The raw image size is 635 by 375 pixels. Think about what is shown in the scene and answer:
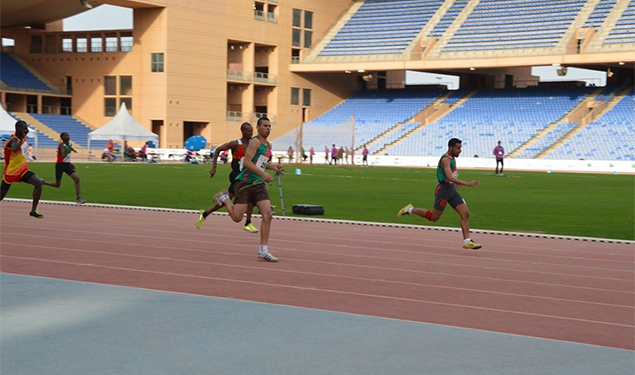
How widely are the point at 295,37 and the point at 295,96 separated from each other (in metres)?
4.35

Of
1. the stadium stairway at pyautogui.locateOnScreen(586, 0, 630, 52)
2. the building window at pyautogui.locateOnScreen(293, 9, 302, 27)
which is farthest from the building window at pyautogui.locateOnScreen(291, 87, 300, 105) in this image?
the stadium stairway at pyautogui.locateOnScreen(586, 0, 630, 52)

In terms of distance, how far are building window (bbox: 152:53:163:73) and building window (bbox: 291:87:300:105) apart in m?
11.6

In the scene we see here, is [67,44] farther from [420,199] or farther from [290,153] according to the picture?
[420,199]

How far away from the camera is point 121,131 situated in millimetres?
50719

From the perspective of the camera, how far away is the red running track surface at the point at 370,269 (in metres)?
7.48

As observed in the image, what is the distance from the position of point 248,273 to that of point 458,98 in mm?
56059

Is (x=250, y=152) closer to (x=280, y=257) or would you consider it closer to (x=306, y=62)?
(x=280, y=257)

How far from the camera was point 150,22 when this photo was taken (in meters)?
60.0

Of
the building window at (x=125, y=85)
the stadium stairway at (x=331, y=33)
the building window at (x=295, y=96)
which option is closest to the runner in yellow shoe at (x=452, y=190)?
the building window at (x=125, y=85)

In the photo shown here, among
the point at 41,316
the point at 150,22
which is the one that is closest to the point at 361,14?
the point at 150,22

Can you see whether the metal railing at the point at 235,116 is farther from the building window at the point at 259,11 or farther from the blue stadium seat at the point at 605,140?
the blue stadium seat at the point at 605,140

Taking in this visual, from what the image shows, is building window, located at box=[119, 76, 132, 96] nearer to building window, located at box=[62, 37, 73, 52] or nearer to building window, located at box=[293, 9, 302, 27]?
building window, located at box=[62, 37, 73, 52]

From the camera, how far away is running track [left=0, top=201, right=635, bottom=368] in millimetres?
7469

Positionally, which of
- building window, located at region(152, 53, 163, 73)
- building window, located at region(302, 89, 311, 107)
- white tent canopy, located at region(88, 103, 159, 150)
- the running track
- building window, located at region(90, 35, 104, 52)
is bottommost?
the running track
